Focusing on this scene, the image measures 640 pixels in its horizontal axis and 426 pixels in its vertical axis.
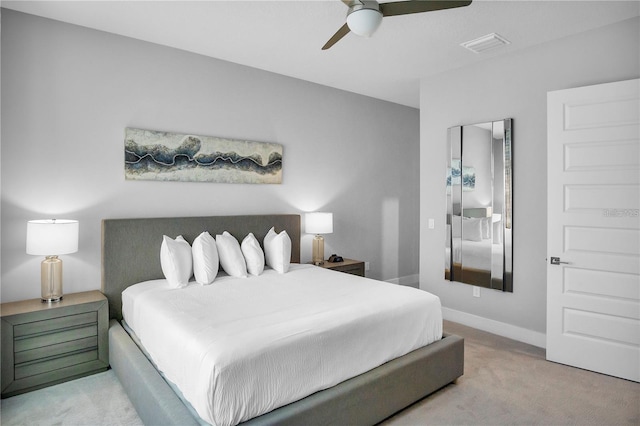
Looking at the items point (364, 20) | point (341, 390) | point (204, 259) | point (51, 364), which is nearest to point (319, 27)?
point (364, 20)

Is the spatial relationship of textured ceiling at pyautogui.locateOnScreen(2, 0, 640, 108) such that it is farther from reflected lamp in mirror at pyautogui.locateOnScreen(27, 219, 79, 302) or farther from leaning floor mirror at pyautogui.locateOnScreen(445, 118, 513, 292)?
reflected lamp in mirror at pyautogui.locateOnScreen(27, 219, 79, 302)

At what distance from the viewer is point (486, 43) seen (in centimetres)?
344

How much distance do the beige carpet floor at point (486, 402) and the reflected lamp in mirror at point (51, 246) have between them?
2.29 feet

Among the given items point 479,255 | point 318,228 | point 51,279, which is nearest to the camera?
point 51,279

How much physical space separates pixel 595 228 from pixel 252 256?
9.35 ft

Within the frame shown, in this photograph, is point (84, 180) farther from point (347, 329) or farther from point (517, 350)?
point (517, 350)

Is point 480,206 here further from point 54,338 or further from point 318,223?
point 54,338

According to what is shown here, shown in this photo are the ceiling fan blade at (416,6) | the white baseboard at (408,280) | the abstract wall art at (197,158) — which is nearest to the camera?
the ceiling fan blade at (416,6)

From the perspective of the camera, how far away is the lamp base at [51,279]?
9.30 ft

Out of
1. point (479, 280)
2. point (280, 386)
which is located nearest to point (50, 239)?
point (280, 386)

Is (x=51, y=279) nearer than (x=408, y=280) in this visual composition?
Yes

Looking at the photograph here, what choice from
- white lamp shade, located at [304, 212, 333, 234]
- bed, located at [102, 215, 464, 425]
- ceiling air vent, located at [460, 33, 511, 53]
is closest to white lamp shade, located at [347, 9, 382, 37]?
ceiling air vent, located at [460, 33, 511, 53]

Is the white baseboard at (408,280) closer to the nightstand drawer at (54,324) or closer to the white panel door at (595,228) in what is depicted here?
the white panel door at (595,228)

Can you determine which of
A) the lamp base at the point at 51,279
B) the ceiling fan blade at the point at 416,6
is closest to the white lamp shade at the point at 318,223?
the lamp base at the point at 51,279
